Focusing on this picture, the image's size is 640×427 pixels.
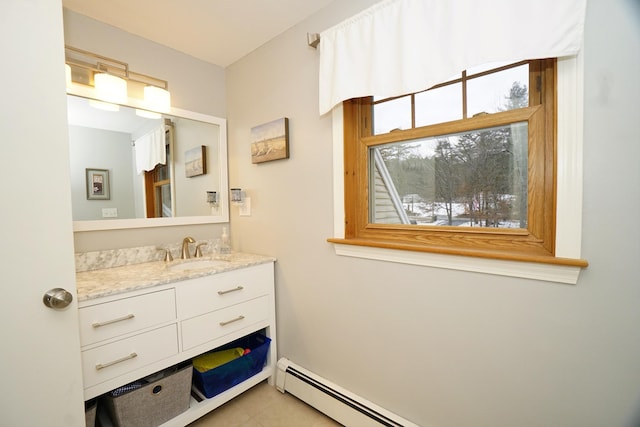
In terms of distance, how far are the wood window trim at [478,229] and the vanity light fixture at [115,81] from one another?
1.35 meters

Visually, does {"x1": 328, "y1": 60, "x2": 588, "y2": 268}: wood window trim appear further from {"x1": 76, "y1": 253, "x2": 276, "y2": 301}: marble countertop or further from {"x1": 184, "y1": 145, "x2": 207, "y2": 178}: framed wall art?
{"x1": 184, "y1": 145, "x2": 207, "y2": 178}: framed wall art

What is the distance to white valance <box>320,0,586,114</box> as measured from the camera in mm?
903

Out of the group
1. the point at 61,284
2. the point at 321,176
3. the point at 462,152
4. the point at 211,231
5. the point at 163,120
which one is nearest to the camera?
the point at 61,284

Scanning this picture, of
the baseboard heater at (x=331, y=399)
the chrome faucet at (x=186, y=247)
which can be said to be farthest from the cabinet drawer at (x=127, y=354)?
the baseboard heater at (x=331, y=399)

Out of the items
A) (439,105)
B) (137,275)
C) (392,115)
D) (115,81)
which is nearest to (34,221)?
(137,275)

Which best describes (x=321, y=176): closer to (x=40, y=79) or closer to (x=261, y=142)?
(x=261, y=142)

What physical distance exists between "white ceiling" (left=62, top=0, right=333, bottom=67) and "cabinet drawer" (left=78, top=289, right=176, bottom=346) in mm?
1628

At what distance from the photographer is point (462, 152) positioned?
1229 mm

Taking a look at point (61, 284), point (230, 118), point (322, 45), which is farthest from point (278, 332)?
point (322, 45)

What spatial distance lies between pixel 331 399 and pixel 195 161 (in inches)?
74.3

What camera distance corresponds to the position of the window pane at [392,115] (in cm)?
139

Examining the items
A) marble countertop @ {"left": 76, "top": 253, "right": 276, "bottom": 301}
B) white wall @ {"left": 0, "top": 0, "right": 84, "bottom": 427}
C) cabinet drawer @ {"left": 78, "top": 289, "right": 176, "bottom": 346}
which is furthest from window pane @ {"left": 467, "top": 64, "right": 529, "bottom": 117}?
cabinet drawer @ {"left": 78, "top": 289, "right": 176, "bottom": 346}

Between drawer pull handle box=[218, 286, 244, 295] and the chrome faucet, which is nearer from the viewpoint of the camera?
drawer pull handle box=[218, 286, 244, 295]

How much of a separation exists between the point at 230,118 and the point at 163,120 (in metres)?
0.50
